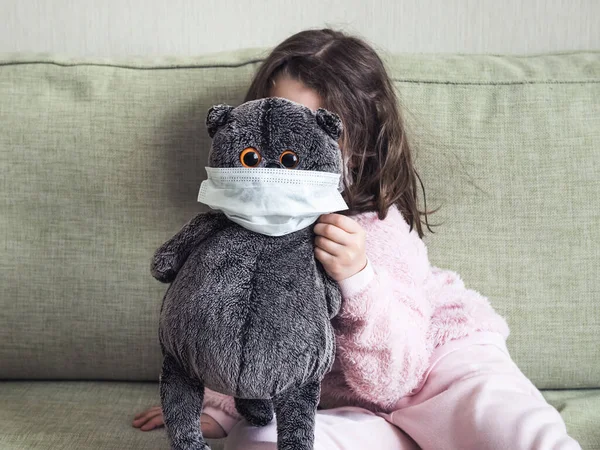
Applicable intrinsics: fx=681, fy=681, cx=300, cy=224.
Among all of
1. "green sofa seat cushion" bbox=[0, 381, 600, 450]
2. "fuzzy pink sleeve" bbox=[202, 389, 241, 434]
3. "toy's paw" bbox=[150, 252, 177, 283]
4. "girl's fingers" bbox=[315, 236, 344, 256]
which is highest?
"girl's fingers" bbox=[315, 236, 344, 256]

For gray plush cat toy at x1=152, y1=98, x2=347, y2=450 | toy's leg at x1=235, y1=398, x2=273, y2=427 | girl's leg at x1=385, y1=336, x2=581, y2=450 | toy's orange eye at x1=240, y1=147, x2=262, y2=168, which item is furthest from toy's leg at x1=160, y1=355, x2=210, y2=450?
girl's leg at x1=385, y1=336, x2=581, y2=450

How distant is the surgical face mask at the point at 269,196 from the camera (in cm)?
66

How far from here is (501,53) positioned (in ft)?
4.10

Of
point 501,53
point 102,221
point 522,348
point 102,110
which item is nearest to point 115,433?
point 102,221

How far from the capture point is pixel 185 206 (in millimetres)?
1066

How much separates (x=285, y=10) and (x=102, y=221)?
505 millimetres

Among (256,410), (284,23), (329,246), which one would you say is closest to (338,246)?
(329,246)

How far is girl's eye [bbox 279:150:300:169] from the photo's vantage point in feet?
2.20

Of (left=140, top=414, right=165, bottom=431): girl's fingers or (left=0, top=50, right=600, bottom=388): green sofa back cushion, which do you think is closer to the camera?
(left=140, top=414, right=165, bottom=431): girl's fingers

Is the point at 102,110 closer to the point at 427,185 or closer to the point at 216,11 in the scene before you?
the point at 216,11

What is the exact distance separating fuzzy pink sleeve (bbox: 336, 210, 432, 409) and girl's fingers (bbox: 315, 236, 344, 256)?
2.0 inches

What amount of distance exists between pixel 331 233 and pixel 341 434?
0.92 feet

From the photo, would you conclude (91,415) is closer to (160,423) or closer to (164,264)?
(160,423)

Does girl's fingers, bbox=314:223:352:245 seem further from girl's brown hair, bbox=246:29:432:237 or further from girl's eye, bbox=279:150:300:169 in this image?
girl's brown hair, bbox=246:29:432:237
